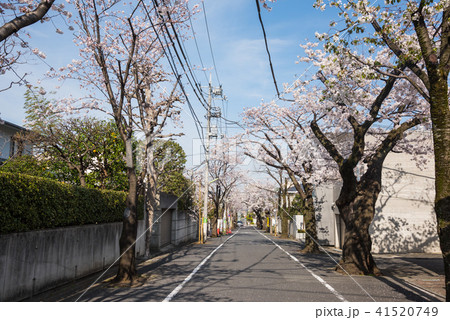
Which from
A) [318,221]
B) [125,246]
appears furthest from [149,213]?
[318,221]

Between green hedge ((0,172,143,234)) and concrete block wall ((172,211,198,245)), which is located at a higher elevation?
green hedge ((0,172,143,234))

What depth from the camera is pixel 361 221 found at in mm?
13461

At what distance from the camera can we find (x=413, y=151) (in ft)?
63.7

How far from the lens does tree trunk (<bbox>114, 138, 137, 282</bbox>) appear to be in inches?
432

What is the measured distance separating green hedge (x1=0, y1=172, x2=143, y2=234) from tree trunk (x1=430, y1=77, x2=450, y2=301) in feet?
27.0

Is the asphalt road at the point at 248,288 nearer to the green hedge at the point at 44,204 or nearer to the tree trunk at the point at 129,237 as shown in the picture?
the tree trunk at the point at 129,237

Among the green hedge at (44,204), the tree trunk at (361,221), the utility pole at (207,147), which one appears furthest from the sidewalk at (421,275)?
the utility pole at (207,147)

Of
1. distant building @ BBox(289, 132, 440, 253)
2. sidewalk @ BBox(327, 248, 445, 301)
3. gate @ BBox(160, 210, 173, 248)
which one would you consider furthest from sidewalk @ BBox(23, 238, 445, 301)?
gate @ BBox(160, 210, 173, 248)

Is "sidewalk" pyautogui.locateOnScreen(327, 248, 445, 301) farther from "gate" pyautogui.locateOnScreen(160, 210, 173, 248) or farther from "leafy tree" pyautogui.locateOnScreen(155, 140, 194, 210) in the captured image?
"leafy tree" pyautogui.locateOnScreen(155, 140, 194, 210)

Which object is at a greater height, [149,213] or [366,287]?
[149,213]

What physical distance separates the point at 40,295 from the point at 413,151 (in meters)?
17.6

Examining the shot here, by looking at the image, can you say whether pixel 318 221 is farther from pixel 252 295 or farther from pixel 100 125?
pixel 252 295

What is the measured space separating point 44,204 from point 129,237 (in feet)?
9.03

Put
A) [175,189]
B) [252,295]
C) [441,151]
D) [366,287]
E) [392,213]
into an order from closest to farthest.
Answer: [441,151] < [252,295] < [366,287] < [392,213] < [175,189]
